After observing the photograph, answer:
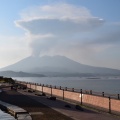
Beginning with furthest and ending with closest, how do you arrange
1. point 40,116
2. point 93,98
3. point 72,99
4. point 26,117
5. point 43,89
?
point 43,89 → point 72,99 → point 93,98 → point 40,116 → point 26,117

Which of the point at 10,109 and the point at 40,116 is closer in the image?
the point at 40,116

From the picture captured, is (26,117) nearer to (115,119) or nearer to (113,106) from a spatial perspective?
(115,119)

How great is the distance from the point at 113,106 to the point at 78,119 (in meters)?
4.90

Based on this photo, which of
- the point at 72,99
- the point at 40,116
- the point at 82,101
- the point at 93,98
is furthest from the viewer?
the point at 72,99

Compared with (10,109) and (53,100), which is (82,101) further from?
(10,109)

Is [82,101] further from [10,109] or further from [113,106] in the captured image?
[10,109]

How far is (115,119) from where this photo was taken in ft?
60.1

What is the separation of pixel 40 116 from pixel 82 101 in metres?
9.30

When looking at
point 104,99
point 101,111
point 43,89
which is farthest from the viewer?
point 43,89

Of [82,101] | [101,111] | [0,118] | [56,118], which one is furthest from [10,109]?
[82,101]

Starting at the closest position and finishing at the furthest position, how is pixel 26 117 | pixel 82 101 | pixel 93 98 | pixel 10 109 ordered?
1. pixel 26 117
2. pixel 10 109
3. pixel 93 98
4. pixel 82 101

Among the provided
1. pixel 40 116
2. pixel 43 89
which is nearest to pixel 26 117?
pixel 40 116

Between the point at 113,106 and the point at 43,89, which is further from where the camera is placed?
the point at 43,89

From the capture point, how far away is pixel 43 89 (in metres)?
42.3
